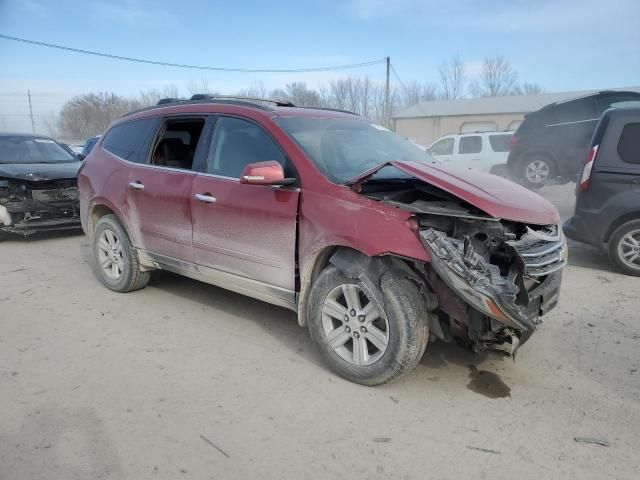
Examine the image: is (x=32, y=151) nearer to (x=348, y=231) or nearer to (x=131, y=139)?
(x=131, y=139)

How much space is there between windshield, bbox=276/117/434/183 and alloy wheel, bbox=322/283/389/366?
2.70 ft

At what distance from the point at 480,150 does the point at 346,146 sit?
1164cm

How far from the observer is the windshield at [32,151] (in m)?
8.26

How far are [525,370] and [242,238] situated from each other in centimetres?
234

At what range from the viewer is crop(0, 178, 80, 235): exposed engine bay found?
7.18 metres

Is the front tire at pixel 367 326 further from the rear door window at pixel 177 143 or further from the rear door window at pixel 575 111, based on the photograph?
the rear door window at pixel 575 111

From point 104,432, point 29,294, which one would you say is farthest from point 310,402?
point 29,294

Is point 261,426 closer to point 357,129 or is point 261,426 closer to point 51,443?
point 51,443

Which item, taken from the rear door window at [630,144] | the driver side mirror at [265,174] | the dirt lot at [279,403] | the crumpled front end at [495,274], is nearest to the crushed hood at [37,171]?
the dirt lot at [279,403]

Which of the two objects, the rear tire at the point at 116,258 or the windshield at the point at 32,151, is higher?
the windshield at the point at 32,151

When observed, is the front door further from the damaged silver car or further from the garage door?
the garage door

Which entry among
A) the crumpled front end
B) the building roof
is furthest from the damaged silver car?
the building roof

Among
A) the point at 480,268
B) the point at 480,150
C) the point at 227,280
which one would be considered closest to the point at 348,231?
the point at 480,268

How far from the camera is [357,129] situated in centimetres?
415
